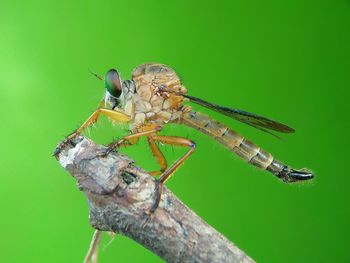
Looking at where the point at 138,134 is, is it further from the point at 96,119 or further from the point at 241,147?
the point at 241,147

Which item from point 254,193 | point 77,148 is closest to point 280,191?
point 254,193

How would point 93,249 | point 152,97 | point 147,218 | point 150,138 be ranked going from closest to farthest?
point 147,218, point 93,249, point 150,138, point 152,97

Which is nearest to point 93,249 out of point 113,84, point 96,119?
point 96,119

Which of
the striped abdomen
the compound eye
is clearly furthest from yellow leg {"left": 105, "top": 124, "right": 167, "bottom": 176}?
the striped abdomen

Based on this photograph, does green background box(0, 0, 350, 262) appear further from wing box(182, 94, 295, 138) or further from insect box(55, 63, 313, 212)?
wing box(182, 94, 295, 138)

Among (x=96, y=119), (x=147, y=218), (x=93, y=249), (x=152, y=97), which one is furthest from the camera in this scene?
(x=152, y=97)

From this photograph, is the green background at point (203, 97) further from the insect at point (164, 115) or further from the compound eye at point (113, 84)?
the compound eye at point (113, 84)
